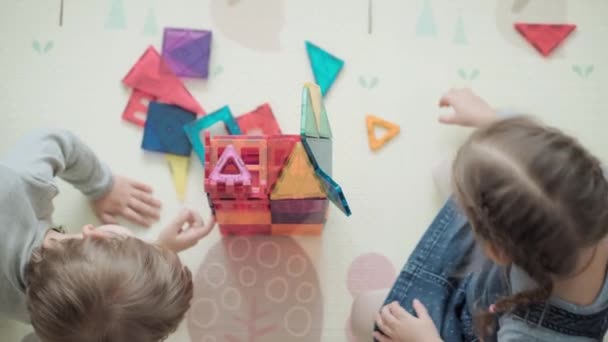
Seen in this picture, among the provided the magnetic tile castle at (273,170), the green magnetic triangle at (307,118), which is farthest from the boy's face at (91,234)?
the green magnetic triangle at (307,118)

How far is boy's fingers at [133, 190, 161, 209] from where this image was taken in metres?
0.93

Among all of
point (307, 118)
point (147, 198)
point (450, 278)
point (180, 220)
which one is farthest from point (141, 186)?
point (450, 278)

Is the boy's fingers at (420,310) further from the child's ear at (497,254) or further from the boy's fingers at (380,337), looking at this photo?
the child's ear at (497,254)

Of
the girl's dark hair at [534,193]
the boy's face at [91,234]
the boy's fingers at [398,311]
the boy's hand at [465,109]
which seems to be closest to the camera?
the girl's dark hair at [534,193]

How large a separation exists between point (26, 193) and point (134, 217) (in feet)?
0.70

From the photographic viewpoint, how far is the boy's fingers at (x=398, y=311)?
0.78 metres

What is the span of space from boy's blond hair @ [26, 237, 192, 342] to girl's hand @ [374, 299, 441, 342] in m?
0.28

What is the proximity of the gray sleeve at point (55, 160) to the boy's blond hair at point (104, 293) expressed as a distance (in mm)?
135

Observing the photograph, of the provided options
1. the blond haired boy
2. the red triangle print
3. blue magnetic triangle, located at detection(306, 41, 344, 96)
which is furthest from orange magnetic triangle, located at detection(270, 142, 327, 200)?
the red triangle print

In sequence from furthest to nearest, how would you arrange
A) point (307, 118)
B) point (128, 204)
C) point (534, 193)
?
1. point (128, 204)
2. point (307, 118)
3. point (534, 193)

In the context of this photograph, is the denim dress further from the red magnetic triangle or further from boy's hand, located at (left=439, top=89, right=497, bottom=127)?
the red magnetic triangle

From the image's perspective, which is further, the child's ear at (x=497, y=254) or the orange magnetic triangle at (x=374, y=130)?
the orange magnetic triangle at (x=374, y=130)

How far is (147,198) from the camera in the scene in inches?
36.7

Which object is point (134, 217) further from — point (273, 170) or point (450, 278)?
point (450, 278)
